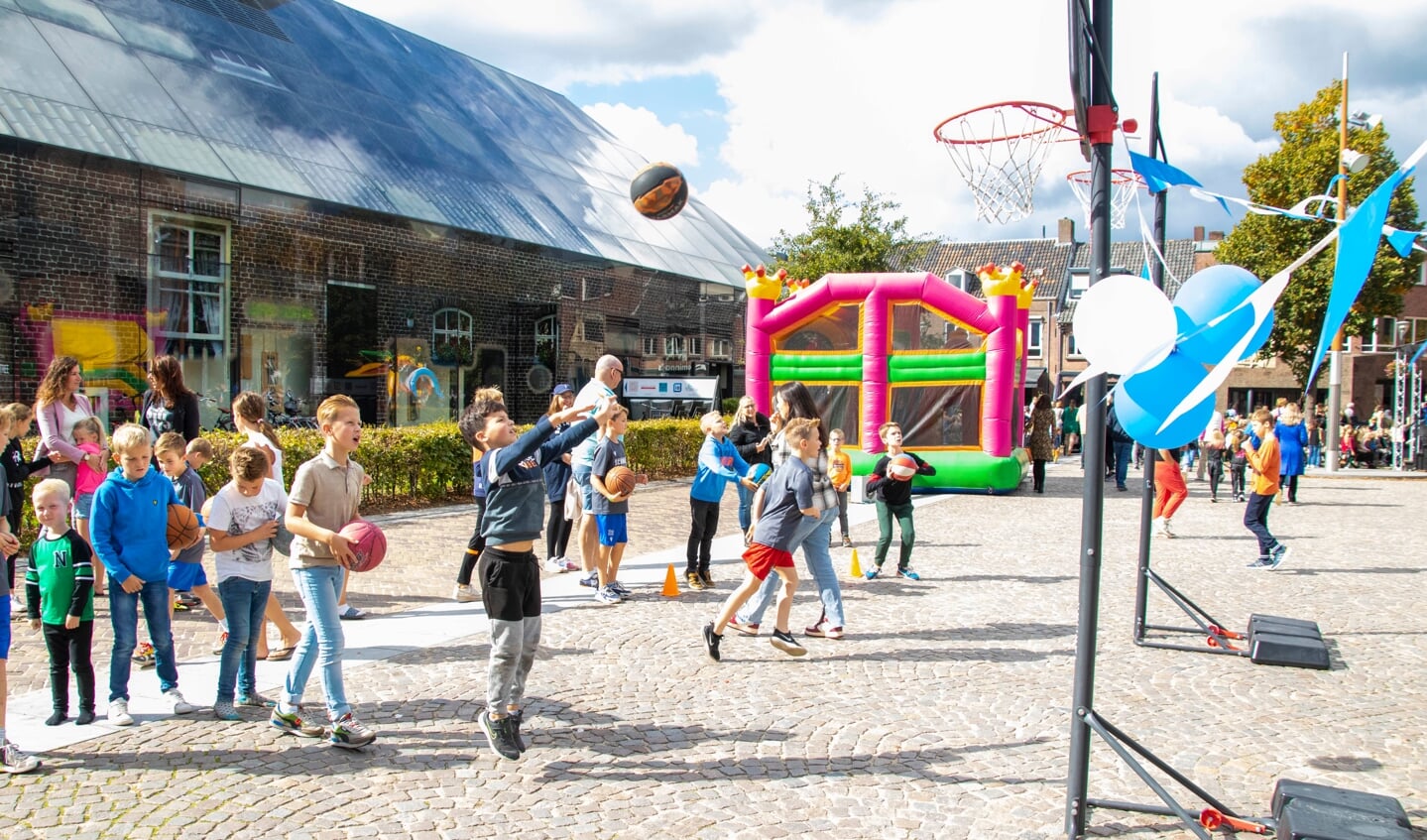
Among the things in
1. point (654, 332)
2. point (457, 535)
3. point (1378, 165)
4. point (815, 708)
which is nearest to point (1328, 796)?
point (815, 708)

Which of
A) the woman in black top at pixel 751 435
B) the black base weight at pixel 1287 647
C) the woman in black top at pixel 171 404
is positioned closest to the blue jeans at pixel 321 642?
the woman in black top at pixel 171 404

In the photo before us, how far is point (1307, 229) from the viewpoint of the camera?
3038cm

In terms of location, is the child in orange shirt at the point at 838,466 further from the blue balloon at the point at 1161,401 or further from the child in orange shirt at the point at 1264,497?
the blue balloon at the point at 1161,401

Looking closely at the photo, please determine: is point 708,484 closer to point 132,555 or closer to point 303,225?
point 132,555

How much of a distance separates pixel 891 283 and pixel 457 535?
8722 millimetres

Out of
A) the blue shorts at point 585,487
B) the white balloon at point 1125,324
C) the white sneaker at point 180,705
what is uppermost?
the white balloon at point 1125,324

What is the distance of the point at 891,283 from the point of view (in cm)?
1652

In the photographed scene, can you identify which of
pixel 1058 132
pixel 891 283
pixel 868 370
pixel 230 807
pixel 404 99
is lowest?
pixel 230 807

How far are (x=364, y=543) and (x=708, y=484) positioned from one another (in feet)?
12.9

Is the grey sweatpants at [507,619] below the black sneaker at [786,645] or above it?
above

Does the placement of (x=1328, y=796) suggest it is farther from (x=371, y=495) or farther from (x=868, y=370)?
(x=868, y=370)

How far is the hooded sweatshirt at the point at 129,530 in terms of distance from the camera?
4.84m

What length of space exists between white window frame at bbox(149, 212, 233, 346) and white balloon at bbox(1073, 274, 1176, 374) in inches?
538

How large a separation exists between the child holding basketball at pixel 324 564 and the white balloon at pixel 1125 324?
318 centimetres
